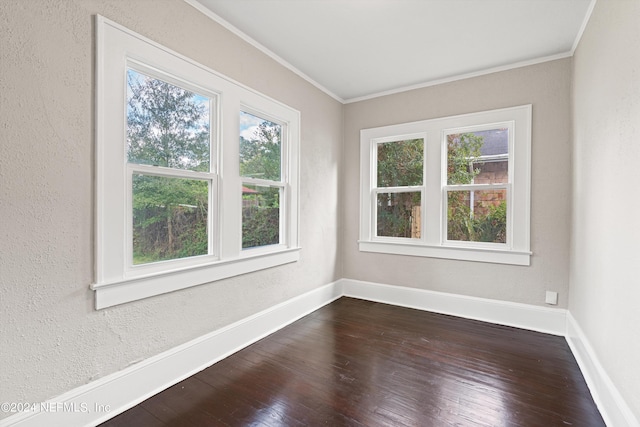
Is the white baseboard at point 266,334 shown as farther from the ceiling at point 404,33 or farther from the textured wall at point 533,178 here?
the ceiling at point 404,33

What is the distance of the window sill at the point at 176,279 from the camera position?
1.76 m

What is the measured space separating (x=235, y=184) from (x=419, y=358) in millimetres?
2119

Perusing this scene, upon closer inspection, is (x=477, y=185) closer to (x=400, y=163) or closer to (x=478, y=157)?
(x=478, y=157)

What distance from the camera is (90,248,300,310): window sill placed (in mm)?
1758

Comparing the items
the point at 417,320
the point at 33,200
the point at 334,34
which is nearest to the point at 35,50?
the point at 33,200

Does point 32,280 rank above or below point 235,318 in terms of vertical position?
above

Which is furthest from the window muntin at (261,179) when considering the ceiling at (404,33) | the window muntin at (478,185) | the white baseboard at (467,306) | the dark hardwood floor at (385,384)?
the window muntin at (478,185)

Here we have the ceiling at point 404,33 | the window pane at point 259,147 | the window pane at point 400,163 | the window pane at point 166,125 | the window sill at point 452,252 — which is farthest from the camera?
the window pane at point 400,163

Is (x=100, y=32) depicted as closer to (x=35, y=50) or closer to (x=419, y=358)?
(x=35, y=50)

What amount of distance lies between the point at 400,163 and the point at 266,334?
2600 mm

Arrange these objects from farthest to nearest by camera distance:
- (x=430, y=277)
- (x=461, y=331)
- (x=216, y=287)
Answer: (x=430, y=277), (x=461, y=331), (x=216, y=287)

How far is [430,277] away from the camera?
3.62 metres

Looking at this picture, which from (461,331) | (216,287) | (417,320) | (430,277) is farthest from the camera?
(430,277)

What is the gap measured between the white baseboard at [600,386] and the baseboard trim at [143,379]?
2.45 metres
